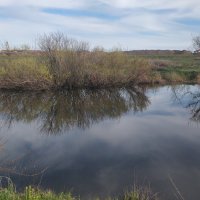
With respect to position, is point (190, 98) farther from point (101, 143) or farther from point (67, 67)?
point (101, 143)

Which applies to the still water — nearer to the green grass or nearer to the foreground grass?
the foreground grass

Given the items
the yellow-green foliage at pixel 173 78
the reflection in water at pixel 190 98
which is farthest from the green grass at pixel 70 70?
the reflection in water at pixel 190 98

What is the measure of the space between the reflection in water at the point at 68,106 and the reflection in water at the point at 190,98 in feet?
7.85

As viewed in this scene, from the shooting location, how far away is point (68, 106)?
811 inches

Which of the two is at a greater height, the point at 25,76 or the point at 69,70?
the point at 69,70

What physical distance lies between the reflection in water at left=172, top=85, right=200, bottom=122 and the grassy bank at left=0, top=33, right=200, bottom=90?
3461mm

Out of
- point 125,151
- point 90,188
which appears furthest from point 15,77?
point 90,188

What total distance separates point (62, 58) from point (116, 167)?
53.3 ft

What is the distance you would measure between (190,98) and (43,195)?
60.3 feet

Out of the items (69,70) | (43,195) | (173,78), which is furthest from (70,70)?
(43,195)

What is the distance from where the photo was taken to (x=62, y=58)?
26.1m

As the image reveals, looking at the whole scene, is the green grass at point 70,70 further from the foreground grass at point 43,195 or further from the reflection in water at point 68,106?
the foreground grass at point 43,195

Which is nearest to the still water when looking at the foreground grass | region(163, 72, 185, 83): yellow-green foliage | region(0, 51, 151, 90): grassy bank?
the foreground grass

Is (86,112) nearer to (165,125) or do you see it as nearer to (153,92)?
(165,125)
